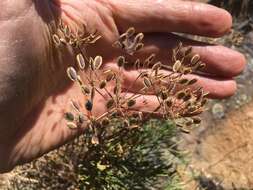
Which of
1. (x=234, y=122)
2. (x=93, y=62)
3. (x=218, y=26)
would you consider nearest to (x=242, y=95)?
(x=234, y=122)

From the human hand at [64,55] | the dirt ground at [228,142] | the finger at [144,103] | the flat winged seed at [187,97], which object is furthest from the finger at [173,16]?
the dirt ground at [228,142]

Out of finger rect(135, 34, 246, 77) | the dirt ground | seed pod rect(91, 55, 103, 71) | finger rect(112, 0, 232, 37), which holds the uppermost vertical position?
seed pod rect(91, 55, 103, 71)

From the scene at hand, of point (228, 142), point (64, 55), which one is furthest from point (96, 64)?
point (228, 142)

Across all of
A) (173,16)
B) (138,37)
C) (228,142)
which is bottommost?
(228,142)

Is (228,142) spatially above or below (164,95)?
below

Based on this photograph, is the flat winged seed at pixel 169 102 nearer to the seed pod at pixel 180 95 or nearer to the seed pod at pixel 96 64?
the seed pod at pixel 180 95

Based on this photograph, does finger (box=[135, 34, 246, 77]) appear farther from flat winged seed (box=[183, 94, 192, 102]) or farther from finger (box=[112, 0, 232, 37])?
flat winged seed (box=[183, 94, 192, 102])

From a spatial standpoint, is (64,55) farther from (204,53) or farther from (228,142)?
(228,142)

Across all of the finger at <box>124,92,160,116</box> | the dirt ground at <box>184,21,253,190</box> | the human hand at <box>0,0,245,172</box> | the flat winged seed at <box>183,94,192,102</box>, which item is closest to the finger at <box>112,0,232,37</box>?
the human hand at <box>0,0,245,172</box>
